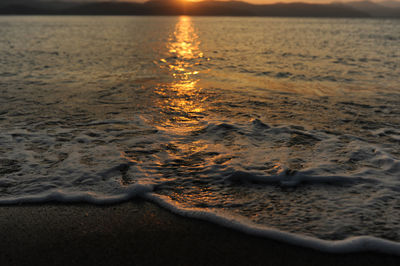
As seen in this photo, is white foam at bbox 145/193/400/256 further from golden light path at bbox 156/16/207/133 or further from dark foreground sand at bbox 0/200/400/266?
golden light path at bbox 156/16/207/133

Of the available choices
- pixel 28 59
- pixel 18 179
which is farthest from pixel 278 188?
pixel 28 59

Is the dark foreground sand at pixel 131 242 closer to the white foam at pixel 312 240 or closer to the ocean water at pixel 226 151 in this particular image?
the white foam at pixel 312 240

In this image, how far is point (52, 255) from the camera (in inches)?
112

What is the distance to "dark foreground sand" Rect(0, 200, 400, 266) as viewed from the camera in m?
2.79

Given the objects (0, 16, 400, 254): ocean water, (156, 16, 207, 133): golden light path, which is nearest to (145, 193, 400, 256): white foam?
(0, 16, 400, 254): ocean water

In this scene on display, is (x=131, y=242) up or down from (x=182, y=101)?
down

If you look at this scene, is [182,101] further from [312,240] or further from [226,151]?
[312,240]

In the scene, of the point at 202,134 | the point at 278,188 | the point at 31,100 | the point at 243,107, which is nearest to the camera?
the point at 278,188

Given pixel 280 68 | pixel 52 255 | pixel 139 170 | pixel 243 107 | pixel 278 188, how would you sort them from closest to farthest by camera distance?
pixel 52 255, pixel 278 188, pixel 139 170, pixel 243 107, pixel 280 68

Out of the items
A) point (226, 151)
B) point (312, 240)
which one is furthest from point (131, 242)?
point (226, 151)

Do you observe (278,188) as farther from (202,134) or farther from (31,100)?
(31,100)

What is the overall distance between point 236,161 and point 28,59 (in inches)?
675

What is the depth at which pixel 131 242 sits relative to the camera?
3.03m

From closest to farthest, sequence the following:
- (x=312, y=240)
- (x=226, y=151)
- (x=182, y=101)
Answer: (x=312, y=240) → (x=226, y=151) → (x=182, y=101)
